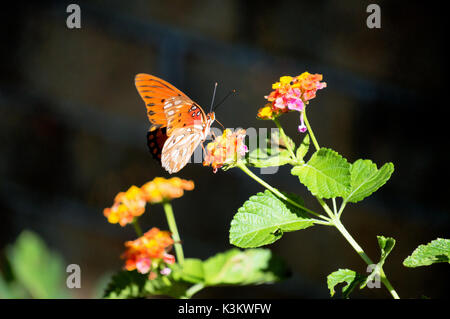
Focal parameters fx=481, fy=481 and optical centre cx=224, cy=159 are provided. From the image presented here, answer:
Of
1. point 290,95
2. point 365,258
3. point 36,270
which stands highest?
point 290,95

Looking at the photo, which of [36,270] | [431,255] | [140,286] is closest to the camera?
[431,255]

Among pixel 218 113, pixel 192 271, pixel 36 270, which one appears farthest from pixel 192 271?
pixel 218 113

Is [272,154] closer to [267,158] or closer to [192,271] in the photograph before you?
[267,158]

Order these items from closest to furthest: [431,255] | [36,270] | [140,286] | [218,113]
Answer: [431,255], [140,286], [36,270], [218,113]

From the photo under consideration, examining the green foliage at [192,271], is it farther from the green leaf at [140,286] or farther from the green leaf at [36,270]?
the green leaf at [36,270]

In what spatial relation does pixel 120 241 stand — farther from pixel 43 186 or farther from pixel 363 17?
pixel 363 17

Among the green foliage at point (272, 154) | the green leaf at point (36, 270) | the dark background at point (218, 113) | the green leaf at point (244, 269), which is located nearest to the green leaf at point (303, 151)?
the green foliage at point (272, 154)

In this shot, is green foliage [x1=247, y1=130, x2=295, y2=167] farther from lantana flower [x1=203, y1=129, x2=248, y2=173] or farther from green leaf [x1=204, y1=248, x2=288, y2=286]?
green leaf [x1=204, y1=248, x2=288, y2=286]
